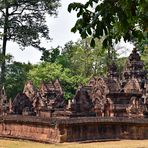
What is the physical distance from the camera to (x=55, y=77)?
4950cm

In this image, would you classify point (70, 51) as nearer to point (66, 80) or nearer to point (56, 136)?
point (66, 80)

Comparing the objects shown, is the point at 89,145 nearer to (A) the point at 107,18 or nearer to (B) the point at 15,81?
(A) the point at 107,18

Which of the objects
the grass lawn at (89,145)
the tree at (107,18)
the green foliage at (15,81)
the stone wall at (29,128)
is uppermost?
the green foliage at (15,81)

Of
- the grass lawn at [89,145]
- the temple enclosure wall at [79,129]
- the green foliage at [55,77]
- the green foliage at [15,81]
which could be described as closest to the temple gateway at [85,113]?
the temple enclosure wall at [79,129]

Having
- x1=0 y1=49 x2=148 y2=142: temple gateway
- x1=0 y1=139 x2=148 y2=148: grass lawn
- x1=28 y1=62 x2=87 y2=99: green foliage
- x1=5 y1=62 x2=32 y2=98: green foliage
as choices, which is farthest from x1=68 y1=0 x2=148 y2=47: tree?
x1=28 y1=62 x2=87 y2=99: green foliage

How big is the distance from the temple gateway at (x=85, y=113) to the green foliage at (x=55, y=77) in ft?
40.1

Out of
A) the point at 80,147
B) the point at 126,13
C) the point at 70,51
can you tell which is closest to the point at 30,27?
the point at 80,147

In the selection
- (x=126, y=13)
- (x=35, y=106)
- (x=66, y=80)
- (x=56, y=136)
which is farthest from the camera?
(x=66, y=80)

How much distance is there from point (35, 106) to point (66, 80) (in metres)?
20.3

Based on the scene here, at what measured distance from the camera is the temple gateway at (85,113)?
62.7ft

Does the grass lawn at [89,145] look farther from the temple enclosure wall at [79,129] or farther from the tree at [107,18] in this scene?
the tree at [107,18]

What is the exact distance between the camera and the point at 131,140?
19.3 m

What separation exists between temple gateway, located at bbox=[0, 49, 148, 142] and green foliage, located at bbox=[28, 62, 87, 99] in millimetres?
12237

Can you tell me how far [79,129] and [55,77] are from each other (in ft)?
100
